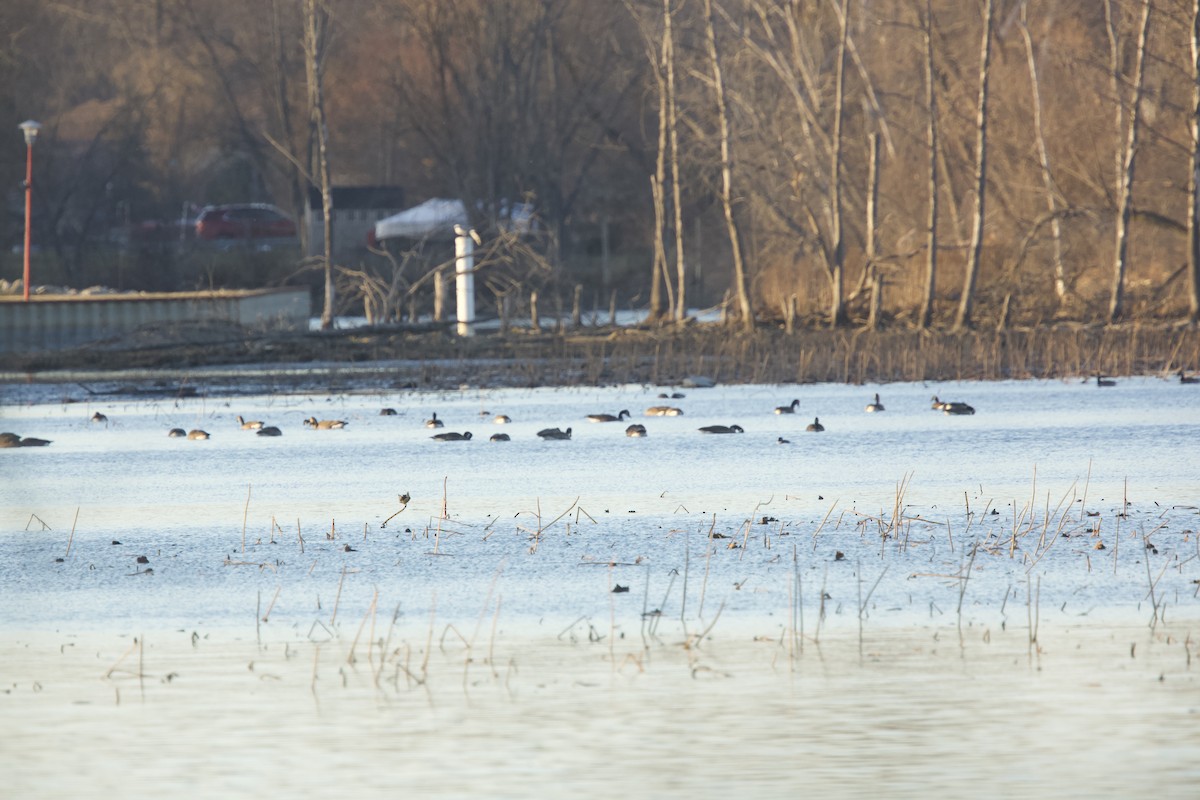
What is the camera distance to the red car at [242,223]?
5453 centimetres

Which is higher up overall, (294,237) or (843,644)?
(294,237)

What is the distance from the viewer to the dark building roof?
5791cm

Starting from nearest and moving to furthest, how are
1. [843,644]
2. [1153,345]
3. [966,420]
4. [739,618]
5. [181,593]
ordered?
[843,644] < [739,618] < [181,593] < [966,420] < [1153,345]

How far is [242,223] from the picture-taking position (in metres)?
54.7

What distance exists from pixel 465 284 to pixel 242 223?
86.8 feet

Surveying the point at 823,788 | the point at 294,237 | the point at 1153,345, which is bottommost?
the point at 823,788

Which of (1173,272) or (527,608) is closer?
(527,608)

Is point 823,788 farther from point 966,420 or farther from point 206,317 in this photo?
point 206,317

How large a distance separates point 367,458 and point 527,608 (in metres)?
6.21

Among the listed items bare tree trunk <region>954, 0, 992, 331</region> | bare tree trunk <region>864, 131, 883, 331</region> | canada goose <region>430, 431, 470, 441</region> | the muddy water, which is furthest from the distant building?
the muddy water

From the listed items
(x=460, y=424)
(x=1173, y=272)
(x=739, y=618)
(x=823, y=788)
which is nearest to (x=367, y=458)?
(x=460, y=424)

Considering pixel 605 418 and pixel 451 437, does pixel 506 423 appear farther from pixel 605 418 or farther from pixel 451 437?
pixel 451 437

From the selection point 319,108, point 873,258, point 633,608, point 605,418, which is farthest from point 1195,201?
point 633,608

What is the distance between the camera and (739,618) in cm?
731
